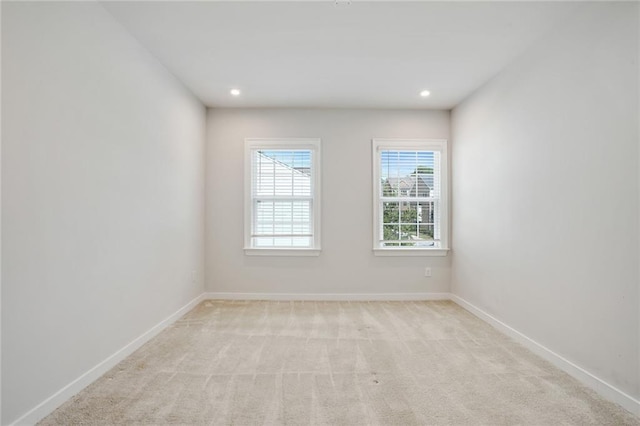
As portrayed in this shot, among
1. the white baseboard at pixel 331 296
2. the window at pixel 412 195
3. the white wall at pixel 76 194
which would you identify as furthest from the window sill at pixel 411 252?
the white wall at pixel 76 194

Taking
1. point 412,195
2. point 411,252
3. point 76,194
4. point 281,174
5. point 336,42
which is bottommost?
point 411,252

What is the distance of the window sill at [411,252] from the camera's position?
456cm

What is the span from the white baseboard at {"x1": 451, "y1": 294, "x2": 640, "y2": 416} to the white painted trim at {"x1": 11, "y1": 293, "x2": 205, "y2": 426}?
3.27 m

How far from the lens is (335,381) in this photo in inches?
89.8

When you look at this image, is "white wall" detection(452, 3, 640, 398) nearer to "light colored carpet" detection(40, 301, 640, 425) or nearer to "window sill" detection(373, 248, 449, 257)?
"light colored carpet" detection(40, 301, 640, 425)

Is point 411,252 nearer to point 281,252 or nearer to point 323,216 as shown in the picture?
point 323,216

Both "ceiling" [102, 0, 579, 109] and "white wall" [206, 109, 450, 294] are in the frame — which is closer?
"ceiling" [102, 0, 579, 109]

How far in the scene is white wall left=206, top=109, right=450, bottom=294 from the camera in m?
4.54

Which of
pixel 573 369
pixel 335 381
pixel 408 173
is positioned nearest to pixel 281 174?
pixel 408 173

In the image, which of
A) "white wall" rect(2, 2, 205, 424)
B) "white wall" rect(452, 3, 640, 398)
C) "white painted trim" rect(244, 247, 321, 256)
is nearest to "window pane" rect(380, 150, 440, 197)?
"white wall" rect(452, 3, 640, 398)

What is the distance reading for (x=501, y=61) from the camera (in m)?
3.19

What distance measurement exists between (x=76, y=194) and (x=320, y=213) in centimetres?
285

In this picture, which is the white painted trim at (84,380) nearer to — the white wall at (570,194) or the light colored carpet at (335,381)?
the light colored carpet at (335,381)

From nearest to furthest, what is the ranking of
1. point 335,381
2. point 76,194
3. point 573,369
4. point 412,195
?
point 76,194, point 335,381, point 573,369, point 412,195
